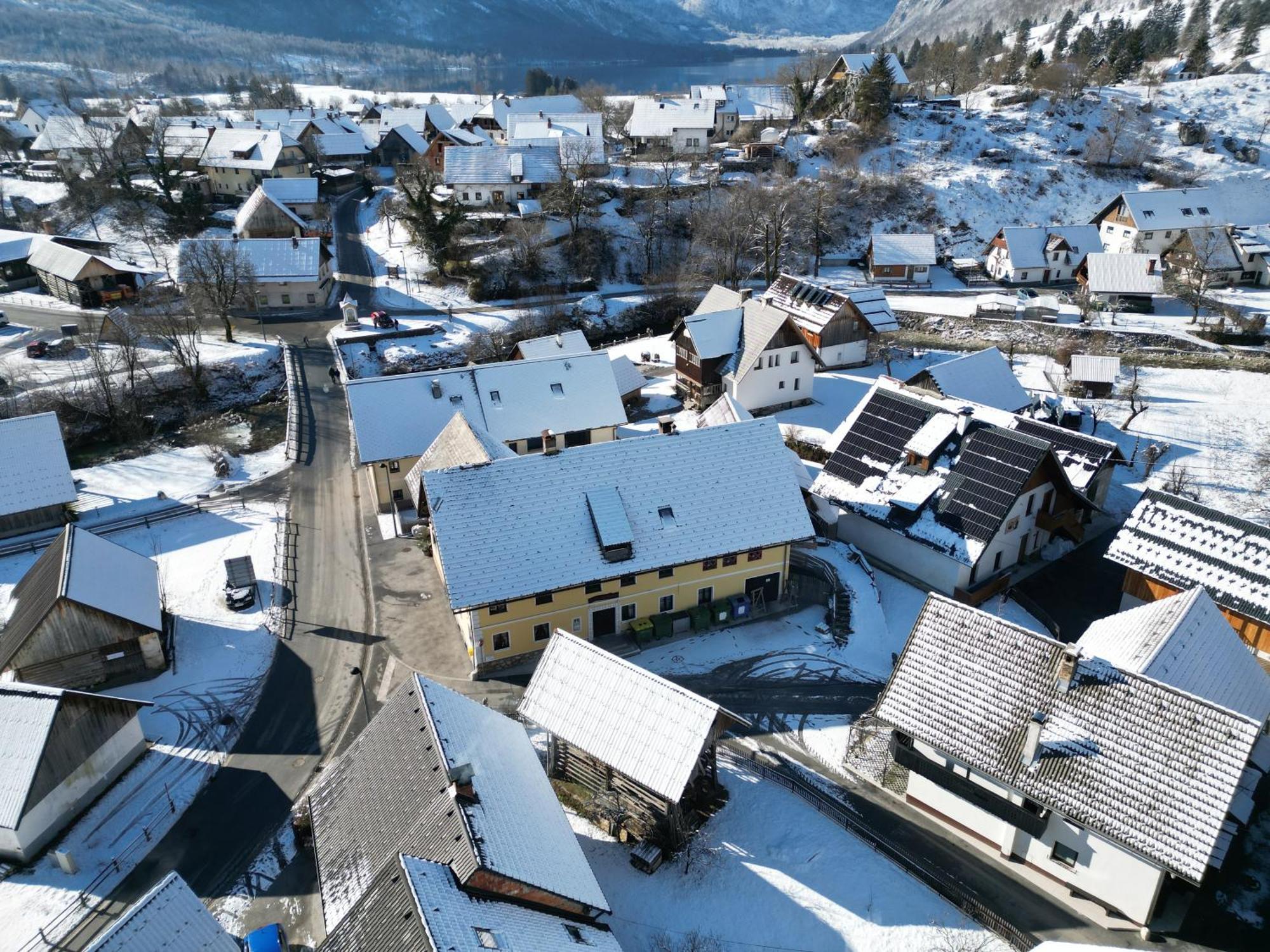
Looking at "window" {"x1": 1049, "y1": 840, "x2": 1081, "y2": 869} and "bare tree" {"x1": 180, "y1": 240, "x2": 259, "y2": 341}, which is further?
"bare tree" {"x1": 180, "y1": 240, "x2": 259, "y2": 341}

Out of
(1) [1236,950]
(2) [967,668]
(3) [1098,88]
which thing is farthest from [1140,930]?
(3) [1098,88]

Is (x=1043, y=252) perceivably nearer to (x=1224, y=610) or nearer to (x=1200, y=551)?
(x=1200, y=551)

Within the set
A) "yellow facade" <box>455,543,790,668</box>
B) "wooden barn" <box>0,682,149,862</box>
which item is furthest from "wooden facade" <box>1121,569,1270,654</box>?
"wooden barn" <box>0,682,149,862</box>

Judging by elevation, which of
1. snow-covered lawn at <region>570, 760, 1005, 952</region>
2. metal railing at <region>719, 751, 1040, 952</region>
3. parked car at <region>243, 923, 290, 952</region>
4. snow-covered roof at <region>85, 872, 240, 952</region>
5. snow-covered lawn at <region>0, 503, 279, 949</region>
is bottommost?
snow-covered lawn at <region>0, 503, 279, 949</region>

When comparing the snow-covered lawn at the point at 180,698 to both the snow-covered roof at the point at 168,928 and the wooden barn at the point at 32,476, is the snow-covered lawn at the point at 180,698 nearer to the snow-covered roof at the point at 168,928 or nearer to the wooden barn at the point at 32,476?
the wooden barn at the point at 32,476

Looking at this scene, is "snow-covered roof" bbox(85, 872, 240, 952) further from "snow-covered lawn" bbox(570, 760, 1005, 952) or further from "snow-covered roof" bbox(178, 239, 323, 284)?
"snow-covered roof" bbox(178, 239, 323, 284)

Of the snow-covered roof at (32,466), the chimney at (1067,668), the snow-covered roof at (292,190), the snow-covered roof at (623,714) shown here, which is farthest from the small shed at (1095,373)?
the snow-covered roof at (292,190)

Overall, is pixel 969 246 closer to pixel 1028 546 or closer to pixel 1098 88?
pixel 1098 88
